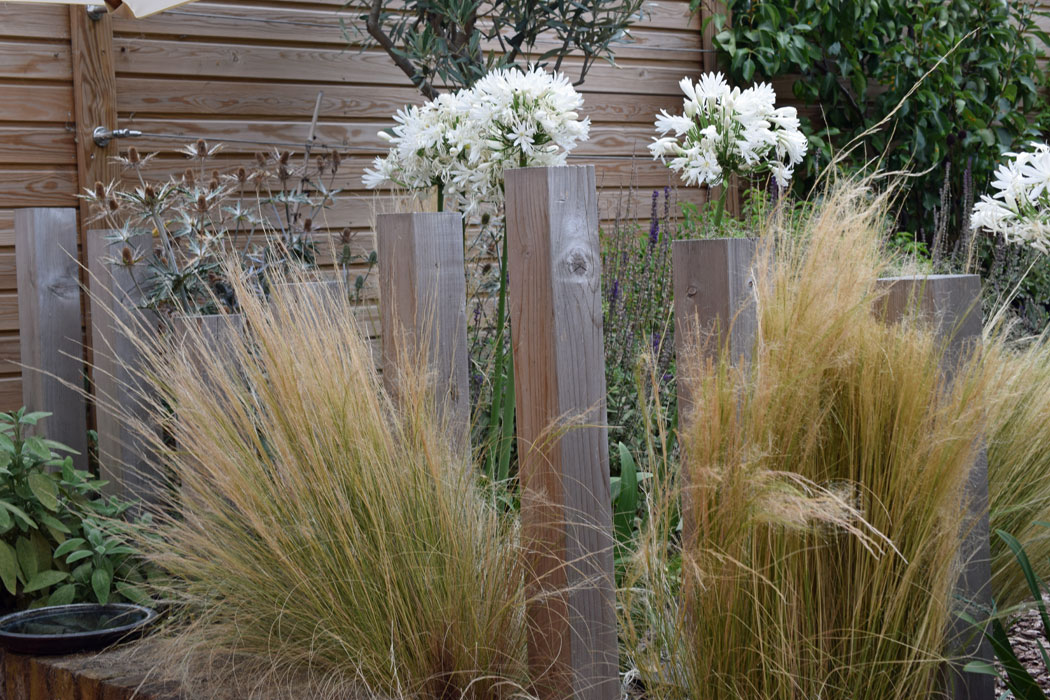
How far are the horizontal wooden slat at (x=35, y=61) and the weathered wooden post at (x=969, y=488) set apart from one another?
348 cm

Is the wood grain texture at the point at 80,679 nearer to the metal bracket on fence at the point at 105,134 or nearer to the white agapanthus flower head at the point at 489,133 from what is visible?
the white agapanthus flower head at the point at 489,133

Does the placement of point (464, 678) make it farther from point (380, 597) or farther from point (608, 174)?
point (608, 174)

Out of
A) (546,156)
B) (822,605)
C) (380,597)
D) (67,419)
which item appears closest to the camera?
(822,605)

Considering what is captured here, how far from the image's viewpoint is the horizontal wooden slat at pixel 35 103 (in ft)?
12.7

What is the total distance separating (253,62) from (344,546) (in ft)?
10.4

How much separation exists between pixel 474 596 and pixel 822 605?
58 cm

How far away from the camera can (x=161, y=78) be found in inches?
163

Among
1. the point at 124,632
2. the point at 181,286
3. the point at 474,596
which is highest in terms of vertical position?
the point at 181,286

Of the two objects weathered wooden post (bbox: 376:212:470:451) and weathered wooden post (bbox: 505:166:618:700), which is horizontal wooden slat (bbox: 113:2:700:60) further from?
weathered wooden post (bbox: 505:166:618:700)

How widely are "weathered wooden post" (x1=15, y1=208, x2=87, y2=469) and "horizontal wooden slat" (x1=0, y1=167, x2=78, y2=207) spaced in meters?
0.74

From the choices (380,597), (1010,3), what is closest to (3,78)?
(380,597)

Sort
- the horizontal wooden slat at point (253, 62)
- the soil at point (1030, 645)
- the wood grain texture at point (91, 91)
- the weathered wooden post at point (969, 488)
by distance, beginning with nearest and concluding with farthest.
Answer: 1. the weathered wooden post at point (969, 488)
2. the soil at point (1030, 645)
3. the wood grain texture at point (91, 91)
4. the horizontal wooden slat at point (253, 62)

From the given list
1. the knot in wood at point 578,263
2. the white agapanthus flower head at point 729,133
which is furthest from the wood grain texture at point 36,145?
the knot in wood at point 578,263

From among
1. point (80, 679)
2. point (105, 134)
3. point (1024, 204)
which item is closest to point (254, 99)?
point (105, 134)
